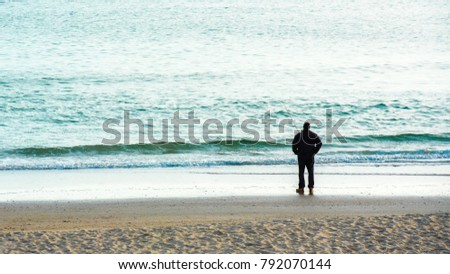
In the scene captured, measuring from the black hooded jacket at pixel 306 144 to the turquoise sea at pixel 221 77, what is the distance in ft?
13.9

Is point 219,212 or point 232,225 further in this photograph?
point 219,212

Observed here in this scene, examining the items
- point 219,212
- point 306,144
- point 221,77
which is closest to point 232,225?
point 219,212

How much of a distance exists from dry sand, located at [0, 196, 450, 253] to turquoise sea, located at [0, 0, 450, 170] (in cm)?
493

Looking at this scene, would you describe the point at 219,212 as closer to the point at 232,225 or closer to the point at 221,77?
the point at 232,225

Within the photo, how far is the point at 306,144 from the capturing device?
46.1 feet

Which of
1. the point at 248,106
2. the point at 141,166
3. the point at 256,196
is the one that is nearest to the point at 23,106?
the point at 248,106

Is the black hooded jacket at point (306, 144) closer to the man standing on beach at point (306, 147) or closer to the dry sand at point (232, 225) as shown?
the man standing on beach at point (306, 147)

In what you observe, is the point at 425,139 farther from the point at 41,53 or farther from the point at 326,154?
the point at 41,53

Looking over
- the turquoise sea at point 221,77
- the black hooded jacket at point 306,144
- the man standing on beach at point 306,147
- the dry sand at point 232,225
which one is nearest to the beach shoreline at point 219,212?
the dry sand at point 232,225

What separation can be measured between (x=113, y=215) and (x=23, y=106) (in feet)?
56.9

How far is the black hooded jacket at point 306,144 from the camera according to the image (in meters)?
Answer: 14.0

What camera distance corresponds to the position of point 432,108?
28.7 m

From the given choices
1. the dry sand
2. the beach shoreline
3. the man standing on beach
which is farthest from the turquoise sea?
the dry sand

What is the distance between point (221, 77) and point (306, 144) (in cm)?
2229
